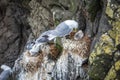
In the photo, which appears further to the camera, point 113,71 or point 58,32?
point 58,32

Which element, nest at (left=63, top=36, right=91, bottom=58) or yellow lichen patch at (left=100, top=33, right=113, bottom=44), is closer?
yellow lichen patch at (left=100, top=33, right=113, bottom=44)

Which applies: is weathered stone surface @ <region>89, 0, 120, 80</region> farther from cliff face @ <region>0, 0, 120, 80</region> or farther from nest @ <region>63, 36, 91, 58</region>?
nest @ <region>63, 36, 91, 58</region>

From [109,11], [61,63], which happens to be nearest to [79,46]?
[61,63]

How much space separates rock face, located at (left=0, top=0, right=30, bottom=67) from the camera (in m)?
13.7

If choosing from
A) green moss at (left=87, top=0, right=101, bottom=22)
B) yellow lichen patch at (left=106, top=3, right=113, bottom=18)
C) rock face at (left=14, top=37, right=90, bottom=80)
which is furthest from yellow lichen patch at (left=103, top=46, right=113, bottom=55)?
green moss at (left=87, top=0, right=101, bottom=22)

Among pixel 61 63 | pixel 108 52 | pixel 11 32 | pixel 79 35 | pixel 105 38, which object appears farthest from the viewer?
pixel 11 32

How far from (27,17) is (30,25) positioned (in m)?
0.49

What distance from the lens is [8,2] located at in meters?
13.8

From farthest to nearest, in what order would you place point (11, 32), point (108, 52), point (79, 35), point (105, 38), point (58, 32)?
point (11, 32), point (58, 32), point (79, 35), point (105, 38), point (108, 52)

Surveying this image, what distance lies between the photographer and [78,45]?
790 centimetres

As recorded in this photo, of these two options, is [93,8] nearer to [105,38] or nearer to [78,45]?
[78,45]

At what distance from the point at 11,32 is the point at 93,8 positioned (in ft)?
21.2

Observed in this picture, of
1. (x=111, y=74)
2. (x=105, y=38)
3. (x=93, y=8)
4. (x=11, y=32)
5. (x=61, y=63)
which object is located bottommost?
(x=111, y=74)

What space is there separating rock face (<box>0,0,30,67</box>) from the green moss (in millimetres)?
5984
